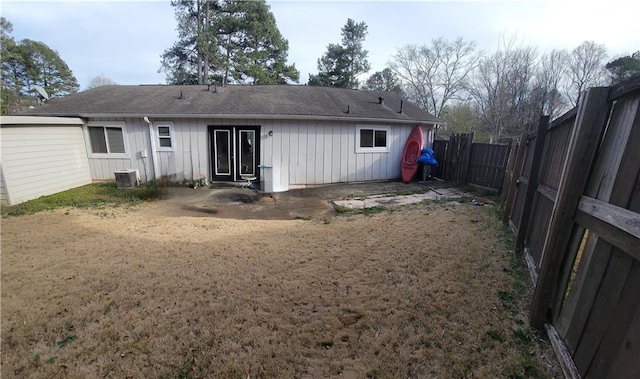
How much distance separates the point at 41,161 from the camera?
26.1 feet

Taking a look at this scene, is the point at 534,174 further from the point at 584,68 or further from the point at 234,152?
the point at 584,68

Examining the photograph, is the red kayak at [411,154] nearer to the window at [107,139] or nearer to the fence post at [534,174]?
the fence post at [534,174]

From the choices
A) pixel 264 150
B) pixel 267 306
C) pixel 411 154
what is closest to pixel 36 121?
pixel 264 150

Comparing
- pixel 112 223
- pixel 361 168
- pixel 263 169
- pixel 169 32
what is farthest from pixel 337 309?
pixel 169 32

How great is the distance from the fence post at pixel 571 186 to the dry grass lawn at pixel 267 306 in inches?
15.4

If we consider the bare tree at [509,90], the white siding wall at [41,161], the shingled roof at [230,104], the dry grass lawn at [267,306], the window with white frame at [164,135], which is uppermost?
the bare tree at [509,90]

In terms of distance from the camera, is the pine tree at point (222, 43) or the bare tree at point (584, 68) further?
the bare tree at point (584, 68)

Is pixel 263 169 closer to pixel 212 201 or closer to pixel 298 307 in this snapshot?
pixel 212 201

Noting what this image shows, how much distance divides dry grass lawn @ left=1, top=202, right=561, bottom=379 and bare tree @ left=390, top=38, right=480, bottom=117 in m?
31.7

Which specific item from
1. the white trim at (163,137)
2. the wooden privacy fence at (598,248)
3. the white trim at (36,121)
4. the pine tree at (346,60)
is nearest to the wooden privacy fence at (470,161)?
the wooden privacy fence at (598,248)

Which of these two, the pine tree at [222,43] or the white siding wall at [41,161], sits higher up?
the pine tree at [222,43]

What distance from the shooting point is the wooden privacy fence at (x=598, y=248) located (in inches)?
55.3

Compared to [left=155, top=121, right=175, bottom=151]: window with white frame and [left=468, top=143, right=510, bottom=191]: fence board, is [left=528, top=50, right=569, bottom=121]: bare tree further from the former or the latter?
[left=155, top=121, right=175, bottom=151]: window with white frame

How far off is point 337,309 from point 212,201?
617 cm
